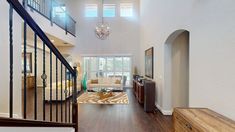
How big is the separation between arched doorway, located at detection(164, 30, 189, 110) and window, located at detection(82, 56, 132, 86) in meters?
6.52

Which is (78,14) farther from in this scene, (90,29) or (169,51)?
(169,51)

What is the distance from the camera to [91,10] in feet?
39.1

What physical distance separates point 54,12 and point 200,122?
7.69 m

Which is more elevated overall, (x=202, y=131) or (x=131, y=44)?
(x=131, y=44)

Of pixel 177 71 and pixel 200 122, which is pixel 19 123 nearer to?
pixel 200 122

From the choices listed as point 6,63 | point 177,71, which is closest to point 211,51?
point 177,71

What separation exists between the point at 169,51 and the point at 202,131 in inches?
148

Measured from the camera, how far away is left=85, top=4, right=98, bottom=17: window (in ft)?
38.8

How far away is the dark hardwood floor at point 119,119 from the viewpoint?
161 inches

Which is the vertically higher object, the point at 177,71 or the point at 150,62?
the point at 150,62

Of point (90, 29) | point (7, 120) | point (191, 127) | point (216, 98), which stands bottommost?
point (191, 127)

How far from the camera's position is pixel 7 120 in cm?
99

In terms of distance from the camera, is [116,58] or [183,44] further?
[116,58]

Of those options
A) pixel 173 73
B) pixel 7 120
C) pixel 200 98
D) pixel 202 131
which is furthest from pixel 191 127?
pixel 173 73
